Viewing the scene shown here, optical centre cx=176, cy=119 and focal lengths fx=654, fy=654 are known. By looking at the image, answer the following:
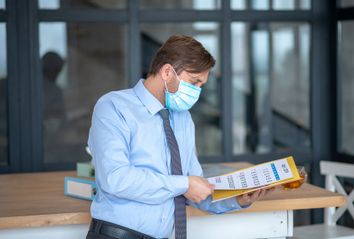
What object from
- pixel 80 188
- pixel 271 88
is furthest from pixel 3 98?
pixel 271 88

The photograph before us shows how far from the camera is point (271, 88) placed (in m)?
4.73

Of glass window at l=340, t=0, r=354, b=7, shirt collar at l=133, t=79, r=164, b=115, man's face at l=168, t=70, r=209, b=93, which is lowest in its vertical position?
shirt collar at l=133, t=79, r=164, b=115

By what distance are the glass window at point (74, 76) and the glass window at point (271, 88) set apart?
863 mm

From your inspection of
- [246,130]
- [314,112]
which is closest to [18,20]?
[246,130]

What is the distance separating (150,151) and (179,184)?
0.52ft

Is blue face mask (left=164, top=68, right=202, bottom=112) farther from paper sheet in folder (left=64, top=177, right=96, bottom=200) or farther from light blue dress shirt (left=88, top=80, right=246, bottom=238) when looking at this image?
paper sheet in folder (left=64, top=177, right=96, bottom=200)

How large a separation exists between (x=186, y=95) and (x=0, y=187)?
49.7 inches

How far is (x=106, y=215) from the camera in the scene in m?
2.18

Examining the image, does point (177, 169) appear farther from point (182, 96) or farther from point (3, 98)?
point (3, 98)

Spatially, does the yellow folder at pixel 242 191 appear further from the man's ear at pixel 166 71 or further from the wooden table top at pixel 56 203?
the man's ear at pixel 166 71

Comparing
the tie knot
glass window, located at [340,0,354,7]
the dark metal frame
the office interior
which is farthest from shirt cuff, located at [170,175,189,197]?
glass window, located at [340,0,354,7]

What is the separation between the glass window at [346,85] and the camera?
15.2 feet

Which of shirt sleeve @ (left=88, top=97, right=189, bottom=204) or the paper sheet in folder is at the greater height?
shirt sleeve @ (left=88, top=97, right=189, bottom=204)

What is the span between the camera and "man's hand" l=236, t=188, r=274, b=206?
2.31 metres
